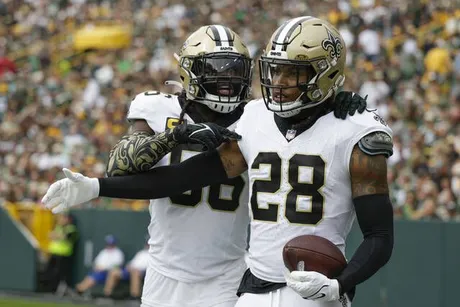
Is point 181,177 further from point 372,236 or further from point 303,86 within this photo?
point 372,236

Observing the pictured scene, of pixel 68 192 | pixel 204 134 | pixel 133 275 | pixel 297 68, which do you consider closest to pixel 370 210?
pixel 297 68

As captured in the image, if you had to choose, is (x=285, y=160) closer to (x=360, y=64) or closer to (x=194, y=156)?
(x=194, y=156)

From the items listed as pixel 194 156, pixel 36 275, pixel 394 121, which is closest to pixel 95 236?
pixel 36 275

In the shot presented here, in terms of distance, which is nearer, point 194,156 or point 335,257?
point 335,257

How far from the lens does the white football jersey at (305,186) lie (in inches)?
156

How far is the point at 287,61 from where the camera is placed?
13.3 feet

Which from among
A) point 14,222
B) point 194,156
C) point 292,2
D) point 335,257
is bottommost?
point 14,222

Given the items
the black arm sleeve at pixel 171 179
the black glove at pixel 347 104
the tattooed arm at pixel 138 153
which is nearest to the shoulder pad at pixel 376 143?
the black glove at pixel 347 104

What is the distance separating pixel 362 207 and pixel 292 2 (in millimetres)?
11664

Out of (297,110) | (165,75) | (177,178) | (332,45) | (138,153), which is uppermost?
(165,75)

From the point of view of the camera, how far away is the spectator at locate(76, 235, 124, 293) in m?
12.4

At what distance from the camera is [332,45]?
13.5 ft

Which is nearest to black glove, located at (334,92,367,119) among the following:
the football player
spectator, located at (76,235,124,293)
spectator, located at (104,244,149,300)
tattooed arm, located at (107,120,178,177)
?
the football player

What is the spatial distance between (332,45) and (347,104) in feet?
0.86
